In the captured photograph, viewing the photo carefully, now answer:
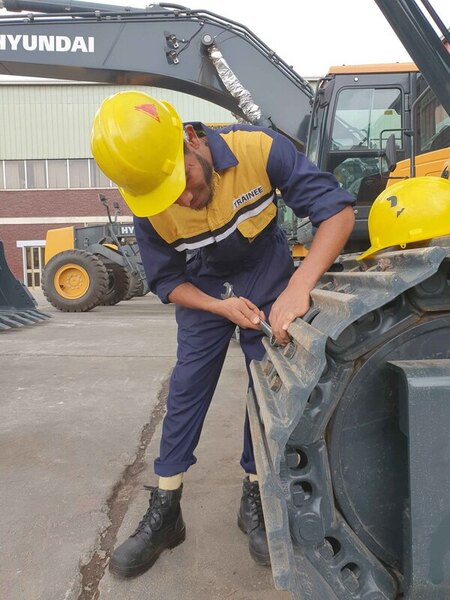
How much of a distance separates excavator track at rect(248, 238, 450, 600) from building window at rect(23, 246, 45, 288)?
25.3 meters

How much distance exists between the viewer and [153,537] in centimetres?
202

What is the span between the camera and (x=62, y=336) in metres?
7.11

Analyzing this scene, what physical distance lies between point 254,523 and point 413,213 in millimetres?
1293

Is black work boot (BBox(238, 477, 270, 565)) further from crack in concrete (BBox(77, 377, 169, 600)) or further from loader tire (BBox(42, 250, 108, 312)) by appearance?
loader tire (BBox(42, 250, 108, 312))

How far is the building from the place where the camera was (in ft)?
80.6

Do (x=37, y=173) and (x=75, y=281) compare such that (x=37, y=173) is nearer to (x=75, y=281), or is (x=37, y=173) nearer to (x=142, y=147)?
(x=75, y=281)

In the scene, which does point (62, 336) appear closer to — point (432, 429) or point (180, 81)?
point (180, 81)

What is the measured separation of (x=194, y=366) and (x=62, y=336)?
538 centimetres

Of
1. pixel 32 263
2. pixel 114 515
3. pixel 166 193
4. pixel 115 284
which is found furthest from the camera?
pixel 32 263

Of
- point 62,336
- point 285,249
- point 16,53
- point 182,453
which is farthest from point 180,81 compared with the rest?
point 182,453

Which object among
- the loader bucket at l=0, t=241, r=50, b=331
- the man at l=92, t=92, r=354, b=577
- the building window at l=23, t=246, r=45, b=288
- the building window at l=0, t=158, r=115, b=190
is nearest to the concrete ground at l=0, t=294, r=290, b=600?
the man at l=92, t=92, r=354, b=577

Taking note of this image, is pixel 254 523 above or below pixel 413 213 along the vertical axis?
below

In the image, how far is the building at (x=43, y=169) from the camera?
24.6 metres

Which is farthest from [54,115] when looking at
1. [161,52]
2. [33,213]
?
[161,52]
